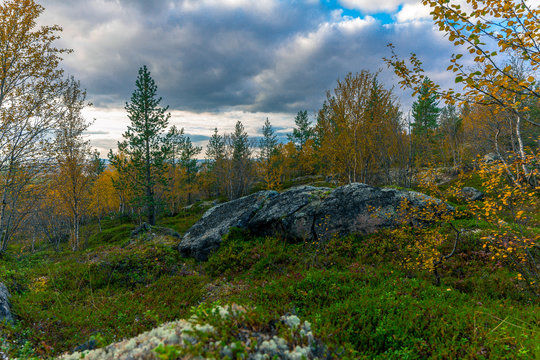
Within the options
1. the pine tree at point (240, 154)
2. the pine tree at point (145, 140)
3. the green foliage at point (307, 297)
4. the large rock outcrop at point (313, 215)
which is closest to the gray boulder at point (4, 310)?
the green foliage at point (307, 297)

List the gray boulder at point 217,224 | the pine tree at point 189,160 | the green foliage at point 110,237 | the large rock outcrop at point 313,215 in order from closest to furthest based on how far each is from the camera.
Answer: the large rock outcrop at point 313,215 → the gray boulder at point 217,224 → the green foliage at point 110,237 → the pine tree at point 189,160

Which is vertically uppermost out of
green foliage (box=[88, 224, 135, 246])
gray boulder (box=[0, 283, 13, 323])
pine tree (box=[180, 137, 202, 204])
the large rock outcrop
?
pine tree (box=[180, 137, 202, 204])

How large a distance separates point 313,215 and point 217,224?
5638 millimetres

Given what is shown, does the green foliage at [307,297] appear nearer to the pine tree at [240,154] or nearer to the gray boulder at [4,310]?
the gray boulder at [4,310]

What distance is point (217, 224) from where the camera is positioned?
1257cm

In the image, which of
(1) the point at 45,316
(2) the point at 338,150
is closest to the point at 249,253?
(1) the point at 45,316

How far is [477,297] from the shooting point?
17.3 feet

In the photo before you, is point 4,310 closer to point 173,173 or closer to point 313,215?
point 313,215

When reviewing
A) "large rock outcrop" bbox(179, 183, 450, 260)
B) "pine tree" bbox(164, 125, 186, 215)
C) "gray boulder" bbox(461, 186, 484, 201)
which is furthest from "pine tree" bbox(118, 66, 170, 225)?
"gray boulder" bbox(461, 186, 484, 201)

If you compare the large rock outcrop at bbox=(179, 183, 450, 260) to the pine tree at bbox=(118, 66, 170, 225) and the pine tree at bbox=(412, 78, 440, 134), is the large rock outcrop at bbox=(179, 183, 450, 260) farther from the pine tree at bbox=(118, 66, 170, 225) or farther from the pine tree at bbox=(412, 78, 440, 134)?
the pine tree at bbox=(412, 78, 440, 134)

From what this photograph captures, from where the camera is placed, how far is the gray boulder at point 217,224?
1134 cm

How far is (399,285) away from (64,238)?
134ft

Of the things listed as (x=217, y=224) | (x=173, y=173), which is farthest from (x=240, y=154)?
(x=217, y=224)

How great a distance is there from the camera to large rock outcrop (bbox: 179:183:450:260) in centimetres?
973
